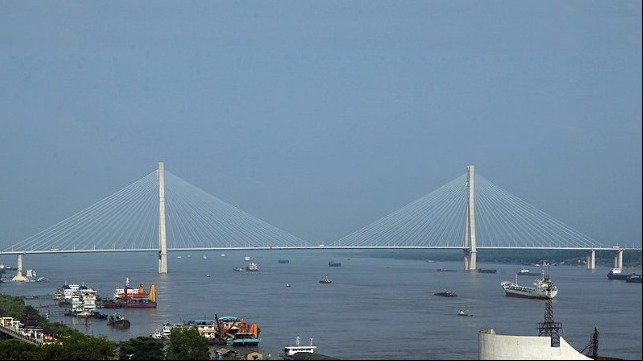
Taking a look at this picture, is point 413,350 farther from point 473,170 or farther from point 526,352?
point 473,170

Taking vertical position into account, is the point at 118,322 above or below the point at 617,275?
below

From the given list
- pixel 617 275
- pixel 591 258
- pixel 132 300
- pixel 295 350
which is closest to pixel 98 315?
pixel 132 300

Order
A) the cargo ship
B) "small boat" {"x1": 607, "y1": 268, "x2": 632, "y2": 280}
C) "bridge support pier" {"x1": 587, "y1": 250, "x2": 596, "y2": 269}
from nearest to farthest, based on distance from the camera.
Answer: the cargo ship → "small boat" {"x1": 607, "y1": 268, "x2": 632, "y2": 280} → "bridge support pier" {"x1": 587, "y1": 250, "x2": 596, "y2": 269}

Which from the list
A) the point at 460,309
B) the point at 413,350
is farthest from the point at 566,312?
the point at 413,350

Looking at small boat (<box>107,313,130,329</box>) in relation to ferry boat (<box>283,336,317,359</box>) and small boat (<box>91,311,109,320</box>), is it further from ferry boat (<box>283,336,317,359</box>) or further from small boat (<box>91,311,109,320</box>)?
ferry boat (<box>283,336,317,359</box>)

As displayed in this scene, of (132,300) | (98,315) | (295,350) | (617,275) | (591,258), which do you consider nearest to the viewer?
(295,350)

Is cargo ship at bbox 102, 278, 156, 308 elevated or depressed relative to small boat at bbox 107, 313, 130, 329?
elevated

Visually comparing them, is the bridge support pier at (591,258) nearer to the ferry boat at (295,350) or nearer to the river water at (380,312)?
the river water at (380,312)

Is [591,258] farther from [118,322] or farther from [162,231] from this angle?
[118,322]

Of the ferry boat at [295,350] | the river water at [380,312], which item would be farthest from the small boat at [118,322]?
the ferry boat at [295,350]

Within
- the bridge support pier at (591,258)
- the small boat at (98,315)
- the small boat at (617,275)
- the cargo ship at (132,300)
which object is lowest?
the small boat at (98,315)

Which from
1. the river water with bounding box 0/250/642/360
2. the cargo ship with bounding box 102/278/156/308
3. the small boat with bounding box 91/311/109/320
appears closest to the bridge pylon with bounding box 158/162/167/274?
the river water with bounding box 0/250/642/360
